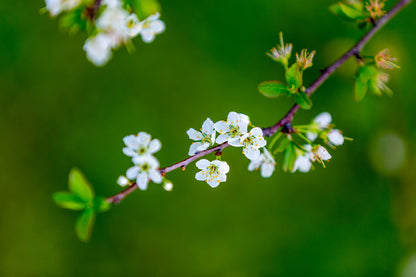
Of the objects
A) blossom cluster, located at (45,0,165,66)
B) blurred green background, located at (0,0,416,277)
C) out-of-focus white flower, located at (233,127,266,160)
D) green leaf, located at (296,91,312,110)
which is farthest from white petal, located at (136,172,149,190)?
blurred green background, located at (0,0,416,277)

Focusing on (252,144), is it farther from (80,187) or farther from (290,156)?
(80,187)

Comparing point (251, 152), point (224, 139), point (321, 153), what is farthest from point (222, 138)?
point (321, 153)

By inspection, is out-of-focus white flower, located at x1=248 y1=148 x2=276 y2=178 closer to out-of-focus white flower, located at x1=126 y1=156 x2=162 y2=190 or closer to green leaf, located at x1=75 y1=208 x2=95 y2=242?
out-of-focus white flower, located at x1=126 y1=156 x2=162 y2=190

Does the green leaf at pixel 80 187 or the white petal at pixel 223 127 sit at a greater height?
the white petal at pixel 223 127

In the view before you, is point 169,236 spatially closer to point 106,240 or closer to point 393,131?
point 106,240

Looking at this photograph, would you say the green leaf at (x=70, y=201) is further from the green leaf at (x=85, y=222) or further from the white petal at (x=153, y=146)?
the white petal at (x=153, y=146)

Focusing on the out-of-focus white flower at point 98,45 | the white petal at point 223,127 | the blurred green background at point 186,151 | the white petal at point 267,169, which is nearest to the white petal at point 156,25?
the out-of-focus white flower at point 98,45
